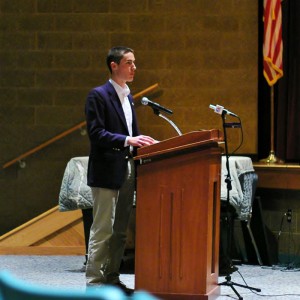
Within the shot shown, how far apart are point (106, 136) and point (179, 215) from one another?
1.92 feet

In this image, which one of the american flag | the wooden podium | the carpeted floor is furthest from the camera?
the american flag

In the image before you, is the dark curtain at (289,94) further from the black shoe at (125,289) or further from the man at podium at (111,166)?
the black shoe at (125,289)

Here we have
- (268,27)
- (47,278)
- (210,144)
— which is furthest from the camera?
(268,27)

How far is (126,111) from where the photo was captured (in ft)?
14.2

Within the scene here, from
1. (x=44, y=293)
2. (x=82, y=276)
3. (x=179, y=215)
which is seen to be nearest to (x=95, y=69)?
(x=82, y=276)

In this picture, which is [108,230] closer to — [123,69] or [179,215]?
[179,215]

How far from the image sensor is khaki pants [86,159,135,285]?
419cm

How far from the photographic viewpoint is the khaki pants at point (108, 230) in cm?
419

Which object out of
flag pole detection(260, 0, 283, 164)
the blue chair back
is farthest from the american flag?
the blue chair back

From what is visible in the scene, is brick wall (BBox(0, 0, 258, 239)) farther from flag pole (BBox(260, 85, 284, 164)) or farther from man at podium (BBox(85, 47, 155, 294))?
man at podium (BBox(85, 47, 155, 294))

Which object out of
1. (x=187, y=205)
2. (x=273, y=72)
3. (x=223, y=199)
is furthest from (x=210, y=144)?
(x=273, y=72)

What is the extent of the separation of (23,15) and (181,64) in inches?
62.8

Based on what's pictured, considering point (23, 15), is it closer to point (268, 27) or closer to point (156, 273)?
point (268, 27)

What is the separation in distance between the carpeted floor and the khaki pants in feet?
1.60
